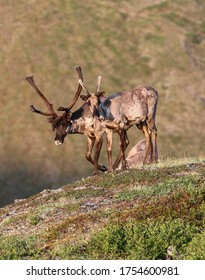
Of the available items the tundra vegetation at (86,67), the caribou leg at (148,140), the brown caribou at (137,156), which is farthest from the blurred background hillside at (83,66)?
the caribou leg at (148,140)

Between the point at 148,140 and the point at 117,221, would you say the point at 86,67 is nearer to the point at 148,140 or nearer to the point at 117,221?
the point at 148,140

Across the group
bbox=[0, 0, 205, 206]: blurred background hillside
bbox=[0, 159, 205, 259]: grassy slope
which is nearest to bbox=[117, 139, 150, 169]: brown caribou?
bbox=[0, 159, 205, 259]: grassy slope

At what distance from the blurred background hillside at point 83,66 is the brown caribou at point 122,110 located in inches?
2373

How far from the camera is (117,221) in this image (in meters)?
18.1

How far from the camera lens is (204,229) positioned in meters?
17.3

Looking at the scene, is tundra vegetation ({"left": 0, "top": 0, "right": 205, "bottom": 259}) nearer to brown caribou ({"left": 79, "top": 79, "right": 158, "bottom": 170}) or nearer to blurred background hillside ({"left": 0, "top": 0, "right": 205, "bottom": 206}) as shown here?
blurred background hillside ({"left": 0, "top": 0, "right": 205, "bottom": 206})

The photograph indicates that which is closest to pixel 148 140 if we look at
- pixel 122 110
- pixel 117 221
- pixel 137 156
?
pixel 122 110

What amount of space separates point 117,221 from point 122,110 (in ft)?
39.3

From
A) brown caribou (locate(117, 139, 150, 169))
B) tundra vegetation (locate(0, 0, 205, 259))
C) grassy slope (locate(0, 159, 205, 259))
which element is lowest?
grassy slope (locate(0, 159, 205, 259))

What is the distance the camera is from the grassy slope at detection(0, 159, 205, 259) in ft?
54.3

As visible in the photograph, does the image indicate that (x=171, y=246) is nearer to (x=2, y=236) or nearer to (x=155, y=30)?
(x=2, y=236)

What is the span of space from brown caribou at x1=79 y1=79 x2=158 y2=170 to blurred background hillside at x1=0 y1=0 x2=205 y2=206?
60.3 m

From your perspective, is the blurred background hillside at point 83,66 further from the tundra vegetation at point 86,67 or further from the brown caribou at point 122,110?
the brown caribou at point 122,110
